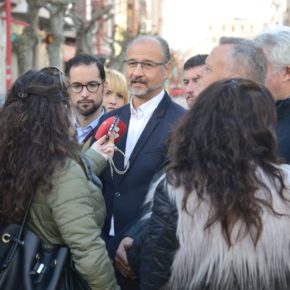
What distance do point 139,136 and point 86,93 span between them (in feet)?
3.88

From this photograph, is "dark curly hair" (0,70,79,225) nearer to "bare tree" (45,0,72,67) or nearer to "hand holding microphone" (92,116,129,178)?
"hand holding microphone" (92,116,129,178)

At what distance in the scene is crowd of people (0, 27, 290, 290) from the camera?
249 cm

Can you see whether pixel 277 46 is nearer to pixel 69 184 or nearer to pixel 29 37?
pixel 69 184

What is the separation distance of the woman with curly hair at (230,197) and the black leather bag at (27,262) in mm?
661

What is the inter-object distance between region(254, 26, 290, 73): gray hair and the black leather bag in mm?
1624

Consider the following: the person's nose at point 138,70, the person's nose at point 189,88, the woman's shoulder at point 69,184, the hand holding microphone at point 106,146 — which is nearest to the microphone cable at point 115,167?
the hand holding microphone at point 106,146

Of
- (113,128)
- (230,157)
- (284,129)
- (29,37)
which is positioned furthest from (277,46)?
(29,37)

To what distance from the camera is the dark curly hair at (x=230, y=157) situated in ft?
8.09

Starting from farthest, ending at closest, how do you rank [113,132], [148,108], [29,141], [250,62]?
[148,108] < [113,132] < [250,62] < [29,141]

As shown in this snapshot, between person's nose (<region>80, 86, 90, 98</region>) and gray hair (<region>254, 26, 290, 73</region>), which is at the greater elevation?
gray hair (<region>254, 26, 290, 73</region>)

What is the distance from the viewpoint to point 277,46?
3635 mm

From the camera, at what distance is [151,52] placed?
13.9 ft

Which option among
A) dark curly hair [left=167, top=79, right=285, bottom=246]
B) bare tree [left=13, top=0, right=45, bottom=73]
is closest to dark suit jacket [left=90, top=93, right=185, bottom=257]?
dark curly hair [left=167, top=79, right=285, bottom=246]

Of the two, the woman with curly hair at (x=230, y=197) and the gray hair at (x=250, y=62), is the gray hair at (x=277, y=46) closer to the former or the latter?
the gray hair at (x=250, y=62)
